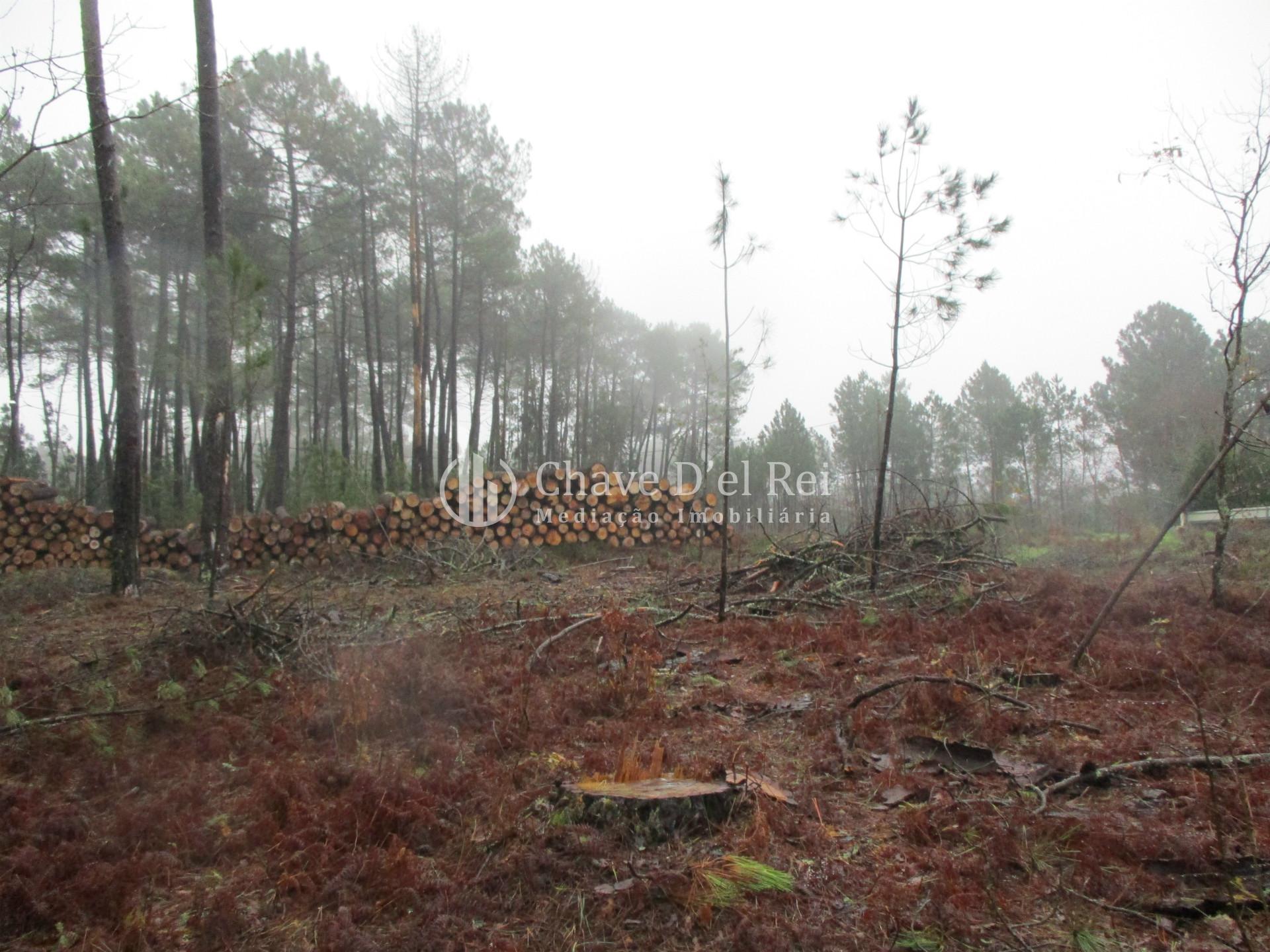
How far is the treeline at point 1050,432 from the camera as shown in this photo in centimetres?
2302

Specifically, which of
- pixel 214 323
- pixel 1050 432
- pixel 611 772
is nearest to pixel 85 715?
pixel 611 772

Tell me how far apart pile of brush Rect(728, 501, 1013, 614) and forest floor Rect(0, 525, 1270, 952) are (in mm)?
1004

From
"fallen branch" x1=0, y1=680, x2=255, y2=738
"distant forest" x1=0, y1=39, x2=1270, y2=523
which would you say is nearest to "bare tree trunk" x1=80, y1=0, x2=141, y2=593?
"distant forest" x1=0, y1=39, x2=1270, y2=523

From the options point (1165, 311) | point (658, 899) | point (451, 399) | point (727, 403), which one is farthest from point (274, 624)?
point (1165, 311)

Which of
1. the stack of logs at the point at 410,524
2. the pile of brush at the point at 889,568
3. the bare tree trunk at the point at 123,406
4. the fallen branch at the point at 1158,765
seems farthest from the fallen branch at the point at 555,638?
the bare tree trunk at the point at 123,406

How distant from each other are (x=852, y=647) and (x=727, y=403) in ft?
8.76

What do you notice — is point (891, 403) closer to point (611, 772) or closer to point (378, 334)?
point (611, 772)

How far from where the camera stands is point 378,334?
783 inches

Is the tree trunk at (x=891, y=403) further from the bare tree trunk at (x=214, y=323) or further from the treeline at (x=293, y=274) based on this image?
the bare tree trunk at (x=214, y=323)

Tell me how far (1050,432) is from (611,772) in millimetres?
34572

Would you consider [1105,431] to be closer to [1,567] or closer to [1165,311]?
[1165,311]

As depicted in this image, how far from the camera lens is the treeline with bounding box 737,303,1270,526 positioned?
906 inches

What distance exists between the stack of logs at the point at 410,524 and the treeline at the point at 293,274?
91cm

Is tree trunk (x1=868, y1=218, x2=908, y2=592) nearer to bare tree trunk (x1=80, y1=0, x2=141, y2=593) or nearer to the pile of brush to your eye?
the pile of brush
